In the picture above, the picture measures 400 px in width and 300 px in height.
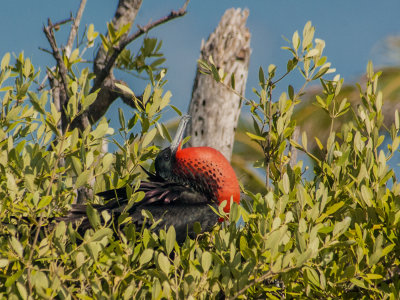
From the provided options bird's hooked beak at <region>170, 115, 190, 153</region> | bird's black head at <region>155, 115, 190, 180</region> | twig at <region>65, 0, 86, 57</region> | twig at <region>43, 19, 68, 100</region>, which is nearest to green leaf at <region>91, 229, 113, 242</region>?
bird's black head at <region>155, 115, 190, 180</region>

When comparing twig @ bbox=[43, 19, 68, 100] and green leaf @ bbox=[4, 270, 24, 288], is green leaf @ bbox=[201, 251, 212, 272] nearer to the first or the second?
green leaf @ bbox=[4, 270, 24, 288]

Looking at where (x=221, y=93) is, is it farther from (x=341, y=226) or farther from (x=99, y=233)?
(x=99, y=233)

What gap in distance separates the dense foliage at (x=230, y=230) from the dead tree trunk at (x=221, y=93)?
4781 millimetres

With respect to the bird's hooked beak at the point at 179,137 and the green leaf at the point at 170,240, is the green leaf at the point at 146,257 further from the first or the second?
the bird's hooked beak at the point at 179,137

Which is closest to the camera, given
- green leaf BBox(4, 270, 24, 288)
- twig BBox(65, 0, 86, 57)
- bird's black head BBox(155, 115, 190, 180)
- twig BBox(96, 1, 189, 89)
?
green leaf BBox(4, 270, 24, 288)

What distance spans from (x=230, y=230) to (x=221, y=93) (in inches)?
238

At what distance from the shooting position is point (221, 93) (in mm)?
8336

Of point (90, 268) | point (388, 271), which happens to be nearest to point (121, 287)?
point (90, 268)

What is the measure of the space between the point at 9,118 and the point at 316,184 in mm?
1783

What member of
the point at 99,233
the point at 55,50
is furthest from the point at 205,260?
the point at 55,50

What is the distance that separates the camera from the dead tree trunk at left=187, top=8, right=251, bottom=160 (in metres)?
8.20

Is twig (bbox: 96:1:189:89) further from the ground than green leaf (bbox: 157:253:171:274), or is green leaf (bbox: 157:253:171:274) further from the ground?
twig (bbox: 96:1:189:89)

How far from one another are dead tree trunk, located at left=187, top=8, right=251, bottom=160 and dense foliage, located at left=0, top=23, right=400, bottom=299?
478cm

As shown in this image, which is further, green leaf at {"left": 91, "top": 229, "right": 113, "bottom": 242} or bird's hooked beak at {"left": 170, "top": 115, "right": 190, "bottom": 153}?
A: bird's hooked beak at {"left": 170, "top": 115, "right": 190, "bottom": 153}
